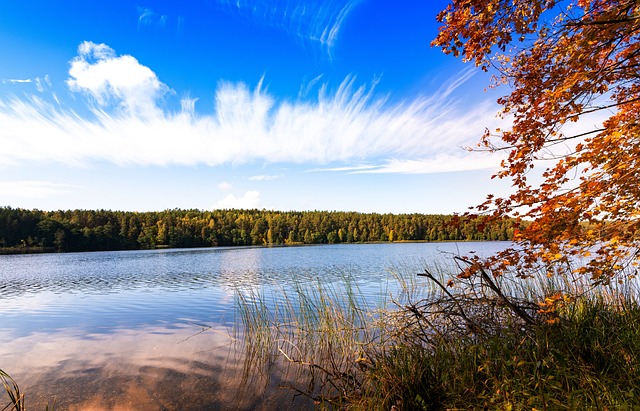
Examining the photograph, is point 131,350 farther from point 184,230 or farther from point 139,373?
point 184,230

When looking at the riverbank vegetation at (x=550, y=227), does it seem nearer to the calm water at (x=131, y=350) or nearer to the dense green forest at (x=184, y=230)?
the calm water at (x=131, y=350)

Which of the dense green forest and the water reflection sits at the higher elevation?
the dense green forest

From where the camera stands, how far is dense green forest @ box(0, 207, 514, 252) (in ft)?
325

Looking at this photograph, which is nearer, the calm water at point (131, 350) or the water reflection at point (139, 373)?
the water reflection at point (139, 373)

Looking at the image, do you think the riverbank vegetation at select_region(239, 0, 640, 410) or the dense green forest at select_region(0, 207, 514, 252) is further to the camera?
the dense green forest at select_region(0, 207, 514, 252)

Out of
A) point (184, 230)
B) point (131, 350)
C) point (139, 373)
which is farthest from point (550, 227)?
point (184, 230)

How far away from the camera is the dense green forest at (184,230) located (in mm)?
99125

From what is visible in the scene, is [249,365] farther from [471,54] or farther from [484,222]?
[471,54]

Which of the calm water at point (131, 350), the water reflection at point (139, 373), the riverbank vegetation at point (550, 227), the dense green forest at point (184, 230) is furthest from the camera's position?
the dense green forest at point (184, 230)

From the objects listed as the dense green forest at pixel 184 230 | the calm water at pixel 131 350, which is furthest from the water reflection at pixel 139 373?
the dense green forest at pixel 184 230

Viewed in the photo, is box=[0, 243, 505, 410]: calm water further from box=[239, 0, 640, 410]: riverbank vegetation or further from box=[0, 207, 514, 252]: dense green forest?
box=[0, 207, 514, 252]: dense green forest

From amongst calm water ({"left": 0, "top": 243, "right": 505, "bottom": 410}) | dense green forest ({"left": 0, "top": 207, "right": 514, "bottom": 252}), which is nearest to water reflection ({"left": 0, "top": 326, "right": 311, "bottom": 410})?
calm water ({"left": 0, "top": 243, "right": 505, "bottom": 410})

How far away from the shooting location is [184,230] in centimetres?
12800

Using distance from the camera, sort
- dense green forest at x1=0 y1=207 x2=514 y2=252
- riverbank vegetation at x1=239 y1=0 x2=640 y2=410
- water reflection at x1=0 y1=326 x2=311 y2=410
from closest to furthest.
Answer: riverbank vegetation at x1=239 y1=0 x2=640 y2=410, water reflection at x1=0 y1=326 x2=311 y2=410, dense green forest at x1=0 y1=207 x2=514 y2=252
